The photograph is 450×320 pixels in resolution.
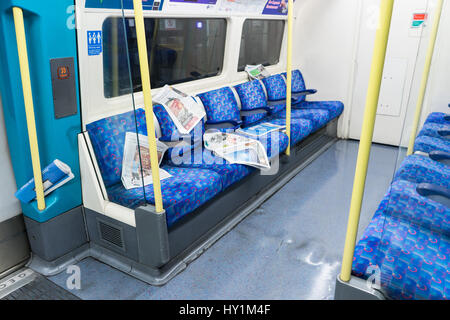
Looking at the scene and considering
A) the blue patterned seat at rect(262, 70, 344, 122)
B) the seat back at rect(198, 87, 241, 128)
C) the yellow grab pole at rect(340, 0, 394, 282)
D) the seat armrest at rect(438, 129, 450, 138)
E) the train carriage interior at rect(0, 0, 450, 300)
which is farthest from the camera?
the blue patterned seat at rect(262, 70, 344, 122)

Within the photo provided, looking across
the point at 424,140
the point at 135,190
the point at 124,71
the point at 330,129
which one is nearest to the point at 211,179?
the point at 135,190

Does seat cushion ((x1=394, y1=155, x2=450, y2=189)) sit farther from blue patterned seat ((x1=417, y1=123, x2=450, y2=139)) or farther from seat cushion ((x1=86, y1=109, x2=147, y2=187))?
seat cushion ((x1=86, y1=109, x2=147, y2=187))

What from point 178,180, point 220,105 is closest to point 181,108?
point 220,105

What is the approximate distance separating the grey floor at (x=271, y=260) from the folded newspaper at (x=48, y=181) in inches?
25.2

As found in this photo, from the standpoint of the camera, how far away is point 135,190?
2.63m

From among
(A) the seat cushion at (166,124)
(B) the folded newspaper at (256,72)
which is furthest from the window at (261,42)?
(A) the seat cushion at (166,124)

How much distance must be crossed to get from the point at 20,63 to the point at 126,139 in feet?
2.64

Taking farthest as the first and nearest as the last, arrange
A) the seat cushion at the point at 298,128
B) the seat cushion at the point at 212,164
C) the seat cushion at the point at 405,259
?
the seat cushion at the point at 298,128
the seat cushion at the point at 212,164
the seat cushion at the point at 405,259

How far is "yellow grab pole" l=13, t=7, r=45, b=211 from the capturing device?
2.12 m

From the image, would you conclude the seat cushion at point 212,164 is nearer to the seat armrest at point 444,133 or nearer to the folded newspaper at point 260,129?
the folded newspaper at point 260,129

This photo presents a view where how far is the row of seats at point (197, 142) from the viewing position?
2650 mm

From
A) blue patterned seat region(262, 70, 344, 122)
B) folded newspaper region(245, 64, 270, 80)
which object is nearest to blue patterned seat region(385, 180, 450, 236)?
blue patterned seat region(262, 70, 344, 122)

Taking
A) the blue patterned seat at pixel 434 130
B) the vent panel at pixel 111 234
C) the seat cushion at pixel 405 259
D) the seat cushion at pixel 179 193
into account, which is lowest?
the vent panel at pixel 111 234

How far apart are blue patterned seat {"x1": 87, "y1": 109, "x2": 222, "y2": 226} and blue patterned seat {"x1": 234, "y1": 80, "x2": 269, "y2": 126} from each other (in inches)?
70.8
